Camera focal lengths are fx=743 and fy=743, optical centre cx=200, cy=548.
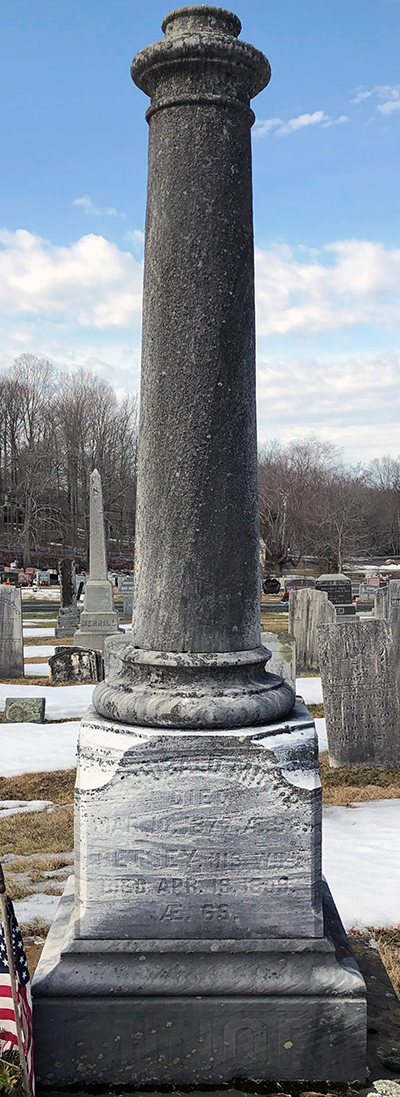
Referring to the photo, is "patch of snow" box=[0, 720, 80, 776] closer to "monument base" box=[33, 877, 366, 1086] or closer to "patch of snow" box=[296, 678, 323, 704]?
"patch of snow" box=[296, 678, 323, 704]

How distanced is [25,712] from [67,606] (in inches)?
451

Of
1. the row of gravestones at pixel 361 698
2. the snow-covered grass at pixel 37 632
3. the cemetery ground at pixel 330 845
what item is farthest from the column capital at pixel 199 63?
the snow-covered grass at pixel 37 632

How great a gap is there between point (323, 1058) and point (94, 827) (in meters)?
0.89

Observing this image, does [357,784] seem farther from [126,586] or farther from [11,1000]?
[126,586]

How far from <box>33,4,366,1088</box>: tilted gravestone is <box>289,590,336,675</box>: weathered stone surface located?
1067 cm

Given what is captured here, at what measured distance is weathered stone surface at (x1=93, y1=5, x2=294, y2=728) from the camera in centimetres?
233

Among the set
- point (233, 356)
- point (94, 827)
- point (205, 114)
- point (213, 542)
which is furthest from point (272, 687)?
point (205, 114)

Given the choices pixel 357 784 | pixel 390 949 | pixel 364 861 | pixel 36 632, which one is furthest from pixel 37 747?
pixel 36 632

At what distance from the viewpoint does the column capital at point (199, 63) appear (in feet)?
7.58

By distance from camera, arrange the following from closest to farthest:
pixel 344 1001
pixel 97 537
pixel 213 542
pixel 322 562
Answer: pixel 344 1001
pixel 213 542
pixel 97 537
pixel 322 562

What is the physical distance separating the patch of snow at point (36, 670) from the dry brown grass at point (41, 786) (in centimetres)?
655

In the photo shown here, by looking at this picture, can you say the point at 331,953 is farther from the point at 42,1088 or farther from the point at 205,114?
the point at 205,114

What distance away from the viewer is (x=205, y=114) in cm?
235

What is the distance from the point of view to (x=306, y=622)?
1316cm
